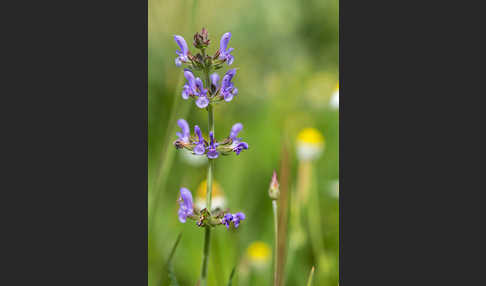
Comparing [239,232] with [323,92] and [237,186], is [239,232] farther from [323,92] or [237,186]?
[323,92]

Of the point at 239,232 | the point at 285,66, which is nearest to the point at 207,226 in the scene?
the point at 239,232

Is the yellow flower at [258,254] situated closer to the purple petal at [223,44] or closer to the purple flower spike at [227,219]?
the purple flower spike at [227,219]

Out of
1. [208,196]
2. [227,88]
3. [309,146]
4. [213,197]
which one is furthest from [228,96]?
[309,146]

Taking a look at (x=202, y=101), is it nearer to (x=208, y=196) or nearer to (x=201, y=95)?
(x=201, y=95)

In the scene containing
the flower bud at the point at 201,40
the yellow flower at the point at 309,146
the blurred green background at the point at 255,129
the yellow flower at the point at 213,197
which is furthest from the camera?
the yellow flower at the point at 309,146

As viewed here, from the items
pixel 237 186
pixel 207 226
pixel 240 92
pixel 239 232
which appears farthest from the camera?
pixel 240 92

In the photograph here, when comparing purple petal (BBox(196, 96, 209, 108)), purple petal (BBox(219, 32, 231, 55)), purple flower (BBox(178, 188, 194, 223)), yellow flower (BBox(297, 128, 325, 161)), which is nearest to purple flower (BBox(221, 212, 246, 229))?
purple flower (BBox(178, 188, 194, 223))

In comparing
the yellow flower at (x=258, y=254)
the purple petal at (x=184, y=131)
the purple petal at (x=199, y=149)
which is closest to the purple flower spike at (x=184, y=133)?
the purple petal at (x=184, y=131)
